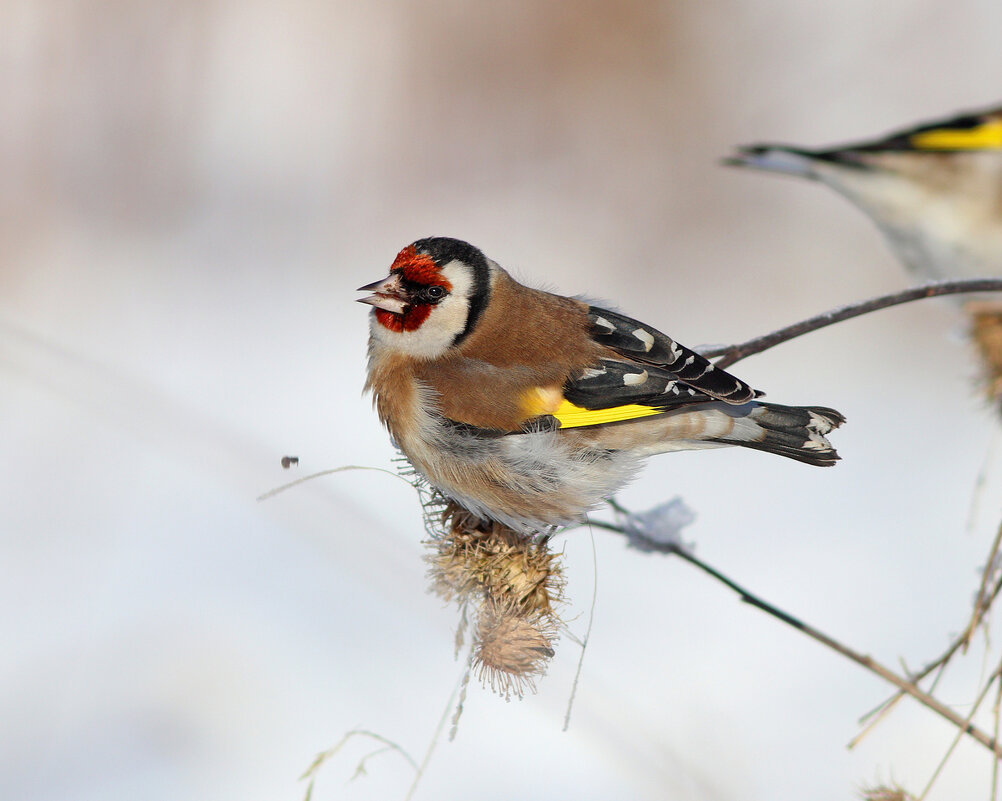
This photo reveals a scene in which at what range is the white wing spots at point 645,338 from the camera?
7.52ft

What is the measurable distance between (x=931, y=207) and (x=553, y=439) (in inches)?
82.7

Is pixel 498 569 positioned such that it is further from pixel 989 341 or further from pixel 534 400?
pixel 989 341

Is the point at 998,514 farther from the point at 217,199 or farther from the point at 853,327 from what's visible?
the point at 217,199

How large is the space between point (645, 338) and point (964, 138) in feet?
6.30

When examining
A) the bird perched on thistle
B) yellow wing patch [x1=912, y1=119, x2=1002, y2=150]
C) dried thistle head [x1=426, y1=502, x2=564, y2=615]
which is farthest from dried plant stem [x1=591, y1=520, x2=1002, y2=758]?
yellow wing patch [x1=912, y1=119, x2=1002, y2=150]

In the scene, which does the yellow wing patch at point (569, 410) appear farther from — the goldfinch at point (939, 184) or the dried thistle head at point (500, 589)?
the goldfinch at point (939, 184)

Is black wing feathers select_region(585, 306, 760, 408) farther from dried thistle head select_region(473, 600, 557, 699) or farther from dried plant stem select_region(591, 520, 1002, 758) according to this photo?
dried thistle head select_region(473, 600, 557, 699)

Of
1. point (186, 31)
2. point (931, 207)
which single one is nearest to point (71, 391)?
point (931, 207)

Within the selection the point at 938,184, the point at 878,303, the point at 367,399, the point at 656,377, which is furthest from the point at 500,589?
the point at 367,399

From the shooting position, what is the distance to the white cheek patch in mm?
2346

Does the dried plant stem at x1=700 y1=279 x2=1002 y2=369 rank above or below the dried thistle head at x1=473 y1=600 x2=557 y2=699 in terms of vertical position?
above

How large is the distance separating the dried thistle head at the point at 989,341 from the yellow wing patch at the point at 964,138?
0.61 metres

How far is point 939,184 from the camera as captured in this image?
3516mm

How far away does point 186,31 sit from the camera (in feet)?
17.3
